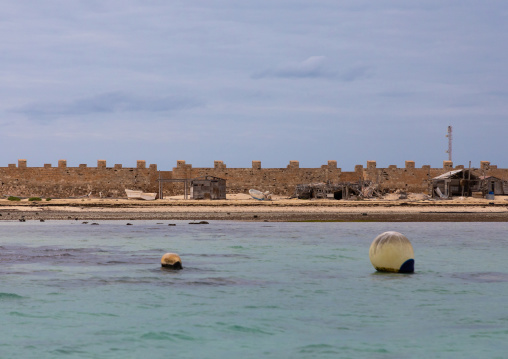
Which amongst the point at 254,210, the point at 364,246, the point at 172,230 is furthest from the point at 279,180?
the point at 364,246

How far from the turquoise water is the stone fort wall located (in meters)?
36.3

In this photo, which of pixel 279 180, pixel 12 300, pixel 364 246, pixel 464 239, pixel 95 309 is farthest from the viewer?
pixel 279 180

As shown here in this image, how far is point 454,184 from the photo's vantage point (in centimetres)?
5019

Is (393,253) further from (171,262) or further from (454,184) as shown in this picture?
(454,184)

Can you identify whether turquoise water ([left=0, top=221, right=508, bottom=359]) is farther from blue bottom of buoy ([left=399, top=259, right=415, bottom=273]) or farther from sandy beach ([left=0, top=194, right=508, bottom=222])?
sandy beach ([left=0, top=194, right=508, bottom=222])

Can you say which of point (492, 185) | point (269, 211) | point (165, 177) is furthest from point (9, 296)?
point (492, 185)

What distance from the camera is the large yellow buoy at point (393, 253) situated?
13430 mm

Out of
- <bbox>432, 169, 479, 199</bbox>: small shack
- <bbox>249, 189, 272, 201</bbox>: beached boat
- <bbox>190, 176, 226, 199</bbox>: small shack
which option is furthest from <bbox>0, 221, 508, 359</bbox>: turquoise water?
<bbox>432, 169, 479, 199</bbox>: small shack

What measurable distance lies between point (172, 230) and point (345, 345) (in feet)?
60.6

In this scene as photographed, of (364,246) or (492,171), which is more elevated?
(492,171)

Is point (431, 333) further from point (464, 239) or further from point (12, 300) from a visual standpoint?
point (464, 239)

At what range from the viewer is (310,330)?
907 centimetres

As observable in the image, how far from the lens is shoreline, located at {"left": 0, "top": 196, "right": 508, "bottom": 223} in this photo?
34312 millimetres

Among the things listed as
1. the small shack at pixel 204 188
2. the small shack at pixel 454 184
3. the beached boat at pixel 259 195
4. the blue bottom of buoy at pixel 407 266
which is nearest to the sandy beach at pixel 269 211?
the small shack at pixel 454 184
